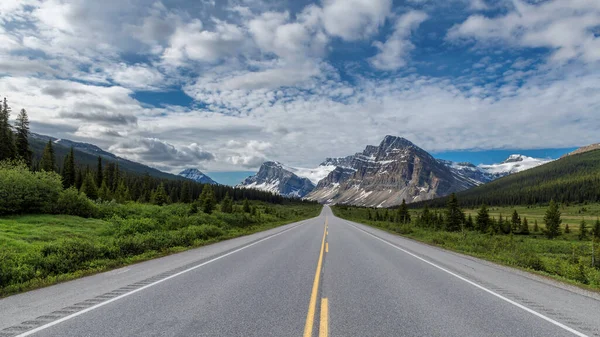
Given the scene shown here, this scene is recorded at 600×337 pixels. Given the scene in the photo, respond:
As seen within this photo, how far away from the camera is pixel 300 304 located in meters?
7.00

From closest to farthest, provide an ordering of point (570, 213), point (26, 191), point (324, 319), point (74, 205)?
point (324, 319), point (26, 191), point (74, 205), point (570, 213)

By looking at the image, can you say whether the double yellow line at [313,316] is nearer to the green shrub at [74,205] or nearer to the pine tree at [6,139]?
the green shrub at [74,205]

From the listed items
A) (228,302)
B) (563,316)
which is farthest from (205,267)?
(563,316)

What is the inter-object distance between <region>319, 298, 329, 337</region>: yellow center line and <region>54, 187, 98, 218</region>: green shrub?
31369mm

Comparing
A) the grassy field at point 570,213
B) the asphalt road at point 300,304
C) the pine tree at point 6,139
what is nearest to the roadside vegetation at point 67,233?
the asphalt road at point 300,304

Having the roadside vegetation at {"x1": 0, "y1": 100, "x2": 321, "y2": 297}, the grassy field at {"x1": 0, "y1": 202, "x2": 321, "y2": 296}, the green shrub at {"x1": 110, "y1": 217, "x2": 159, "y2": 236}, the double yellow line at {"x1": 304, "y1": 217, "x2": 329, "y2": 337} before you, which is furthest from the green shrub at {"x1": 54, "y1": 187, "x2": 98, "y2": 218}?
the double yellow line at {"x1": 304, "y1": 217, "x2": 329, "y2": 337}

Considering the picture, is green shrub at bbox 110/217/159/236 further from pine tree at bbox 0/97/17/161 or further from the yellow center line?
pine tree at bbox 0/97/17/161

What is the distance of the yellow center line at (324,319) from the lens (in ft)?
17.6

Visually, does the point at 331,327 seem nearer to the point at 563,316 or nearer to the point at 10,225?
the point at 563,316

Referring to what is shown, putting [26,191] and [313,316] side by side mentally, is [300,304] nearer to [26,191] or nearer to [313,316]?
[313,316]

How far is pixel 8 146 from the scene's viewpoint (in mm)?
53562

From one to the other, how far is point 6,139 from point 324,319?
67684 mm

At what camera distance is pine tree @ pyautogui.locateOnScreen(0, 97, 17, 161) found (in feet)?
172

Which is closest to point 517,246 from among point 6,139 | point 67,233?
point 67,233
